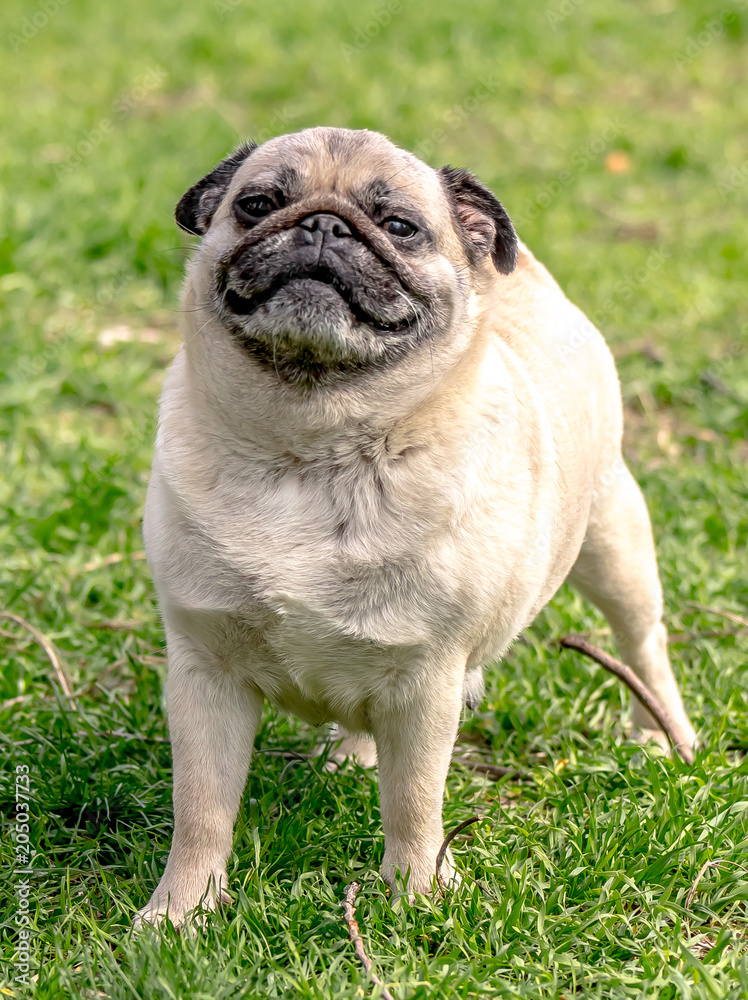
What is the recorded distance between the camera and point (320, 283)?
285cm

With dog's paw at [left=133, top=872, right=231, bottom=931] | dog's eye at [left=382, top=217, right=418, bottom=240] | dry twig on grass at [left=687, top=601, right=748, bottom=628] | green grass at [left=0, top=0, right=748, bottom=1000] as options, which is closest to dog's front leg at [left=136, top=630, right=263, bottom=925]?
dog's paw at [left=133, top=872, right=231, bottom=931]

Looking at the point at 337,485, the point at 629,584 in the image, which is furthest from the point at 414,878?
the point at 629,584

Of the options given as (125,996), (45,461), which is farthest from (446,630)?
(45,461)

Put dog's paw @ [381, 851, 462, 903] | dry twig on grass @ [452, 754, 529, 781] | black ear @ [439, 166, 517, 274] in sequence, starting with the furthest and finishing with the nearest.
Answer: dry twig on grass @ [452, 754, 529, 781]
black ear @ [439, 166, 517, 274]
dog's paw @ [381, 851, 462, 903]

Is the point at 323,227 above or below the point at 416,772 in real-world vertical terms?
above

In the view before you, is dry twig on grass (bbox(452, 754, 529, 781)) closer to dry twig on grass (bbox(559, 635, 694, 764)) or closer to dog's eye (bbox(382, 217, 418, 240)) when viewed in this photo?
dry twig on grass (bbox(559, 635, 694, 764))

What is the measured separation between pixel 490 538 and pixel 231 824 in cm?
112

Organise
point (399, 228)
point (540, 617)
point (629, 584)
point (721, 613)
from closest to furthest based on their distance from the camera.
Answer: point (399, 228), point (629, 584), point (721, 613), point (540, 617)

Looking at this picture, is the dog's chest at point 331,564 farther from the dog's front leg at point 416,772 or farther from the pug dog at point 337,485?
the dog's front leg at point 416,772

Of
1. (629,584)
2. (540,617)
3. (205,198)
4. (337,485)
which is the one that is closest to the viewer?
(337,485)

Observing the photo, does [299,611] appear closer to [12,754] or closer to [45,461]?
[12,754]

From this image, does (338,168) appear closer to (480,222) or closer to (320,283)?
(320,283)

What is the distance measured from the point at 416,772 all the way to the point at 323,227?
1.49 metres

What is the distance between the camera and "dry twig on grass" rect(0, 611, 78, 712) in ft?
13.3
